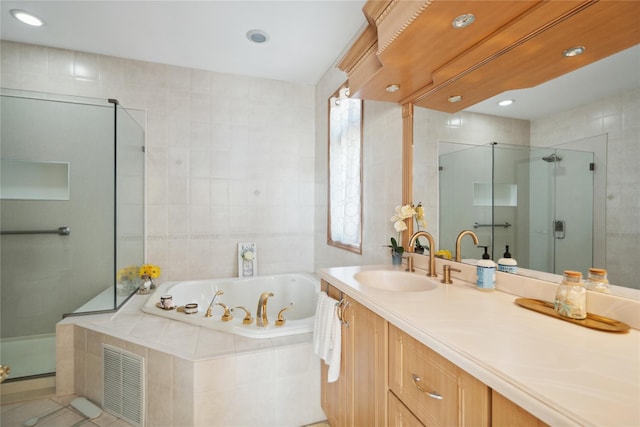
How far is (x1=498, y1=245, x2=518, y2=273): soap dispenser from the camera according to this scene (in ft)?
3.58

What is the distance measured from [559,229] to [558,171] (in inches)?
7.7

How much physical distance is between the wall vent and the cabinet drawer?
58.9 inches

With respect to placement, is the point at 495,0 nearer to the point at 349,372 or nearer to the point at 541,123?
the point at 541,123

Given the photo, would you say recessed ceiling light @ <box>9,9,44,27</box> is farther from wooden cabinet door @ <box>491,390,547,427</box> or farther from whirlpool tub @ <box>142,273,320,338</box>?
wooden cabinet door @ <box>491,390,547,427</box>

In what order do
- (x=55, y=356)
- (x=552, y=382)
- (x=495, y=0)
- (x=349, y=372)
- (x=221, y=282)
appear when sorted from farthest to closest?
(x=221, y=282)
(x=55, y=356)
(x=349, y=372)
(x=495, y=0)
(x=552, y=382)

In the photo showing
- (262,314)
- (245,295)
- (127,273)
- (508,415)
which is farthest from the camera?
(245,295)

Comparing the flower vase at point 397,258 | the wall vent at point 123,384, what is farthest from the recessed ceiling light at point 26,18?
the flower vase at point 397,258

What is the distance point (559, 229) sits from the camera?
94cm

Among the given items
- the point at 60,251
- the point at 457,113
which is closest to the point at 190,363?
the point at 60,251

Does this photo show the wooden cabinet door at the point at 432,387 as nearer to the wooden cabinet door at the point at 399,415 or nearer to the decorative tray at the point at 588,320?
the wooden cabinet door at the point at 399,415

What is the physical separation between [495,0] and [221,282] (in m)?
2.78

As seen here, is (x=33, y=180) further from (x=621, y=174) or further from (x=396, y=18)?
(x=621, y=174)

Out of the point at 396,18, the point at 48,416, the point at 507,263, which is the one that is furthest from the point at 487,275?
the point at 48,416

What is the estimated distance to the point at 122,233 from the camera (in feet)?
7.68
